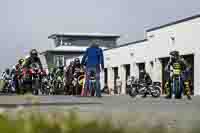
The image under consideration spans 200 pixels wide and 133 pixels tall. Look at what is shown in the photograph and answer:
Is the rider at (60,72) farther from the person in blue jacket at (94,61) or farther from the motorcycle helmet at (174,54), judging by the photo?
the person in blue jacket at (94,61)

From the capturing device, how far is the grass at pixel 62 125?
3348mm

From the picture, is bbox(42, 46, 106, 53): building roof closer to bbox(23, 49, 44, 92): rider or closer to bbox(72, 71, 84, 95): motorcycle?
bbox(72, 71, 84, 95): motorcycle

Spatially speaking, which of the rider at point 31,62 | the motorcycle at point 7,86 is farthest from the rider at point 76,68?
the motorcycle at point 7,86

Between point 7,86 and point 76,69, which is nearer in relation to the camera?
point 76,69

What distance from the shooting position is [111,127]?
3.65 m

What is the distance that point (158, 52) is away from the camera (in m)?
50.9

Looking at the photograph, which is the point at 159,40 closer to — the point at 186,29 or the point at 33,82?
the point at 186,29

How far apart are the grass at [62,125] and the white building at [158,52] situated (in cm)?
3773

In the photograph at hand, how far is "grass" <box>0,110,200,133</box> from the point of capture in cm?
335

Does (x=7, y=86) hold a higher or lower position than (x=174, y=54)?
lower

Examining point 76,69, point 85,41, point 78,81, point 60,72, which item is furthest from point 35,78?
point 85,41

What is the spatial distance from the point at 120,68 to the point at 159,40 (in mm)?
14251

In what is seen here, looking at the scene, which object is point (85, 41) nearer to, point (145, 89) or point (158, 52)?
point (158, 52)

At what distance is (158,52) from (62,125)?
4771 centimetres
